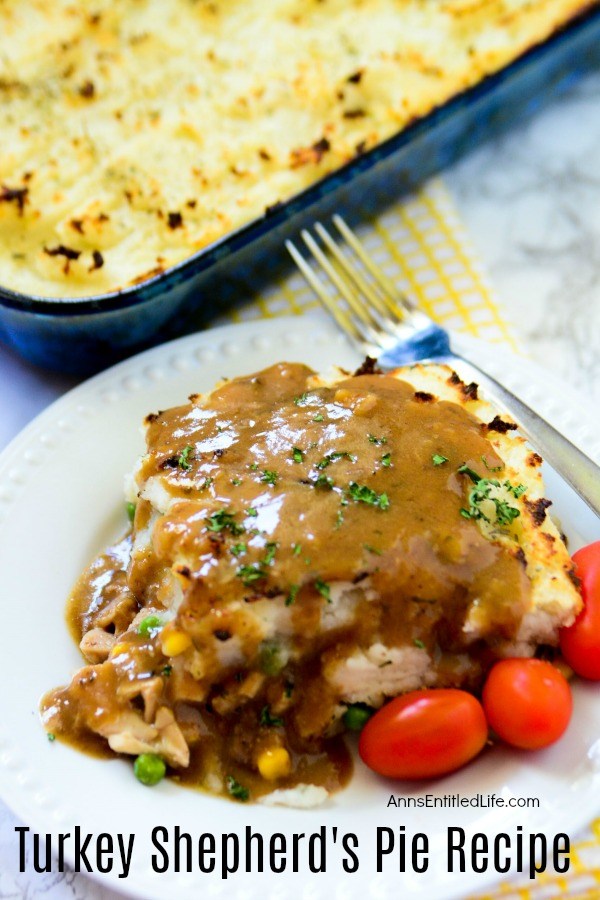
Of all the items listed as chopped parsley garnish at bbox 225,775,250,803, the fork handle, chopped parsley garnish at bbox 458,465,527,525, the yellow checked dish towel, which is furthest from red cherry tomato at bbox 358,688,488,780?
the yellow checked dish towel

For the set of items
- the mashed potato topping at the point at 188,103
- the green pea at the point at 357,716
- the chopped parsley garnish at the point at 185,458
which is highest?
the mashed potato topping at the point at 188,103

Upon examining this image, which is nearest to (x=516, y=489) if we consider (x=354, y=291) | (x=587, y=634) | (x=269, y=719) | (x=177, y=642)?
(x=587, y=634)

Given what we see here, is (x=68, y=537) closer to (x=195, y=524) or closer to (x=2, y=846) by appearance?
(x=195, y=524)

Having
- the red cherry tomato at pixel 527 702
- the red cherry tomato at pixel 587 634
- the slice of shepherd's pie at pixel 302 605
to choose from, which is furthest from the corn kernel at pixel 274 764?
the red cherry tomato at pixel 587 634

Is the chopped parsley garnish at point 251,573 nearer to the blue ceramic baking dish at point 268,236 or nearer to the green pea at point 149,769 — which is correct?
the green pea at point 149,769

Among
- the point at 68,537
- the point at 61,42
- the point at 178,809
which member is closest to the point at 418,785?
the point at 178,809

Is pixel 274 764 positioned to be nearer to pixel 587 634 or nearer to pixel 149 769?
pixel 149 769
